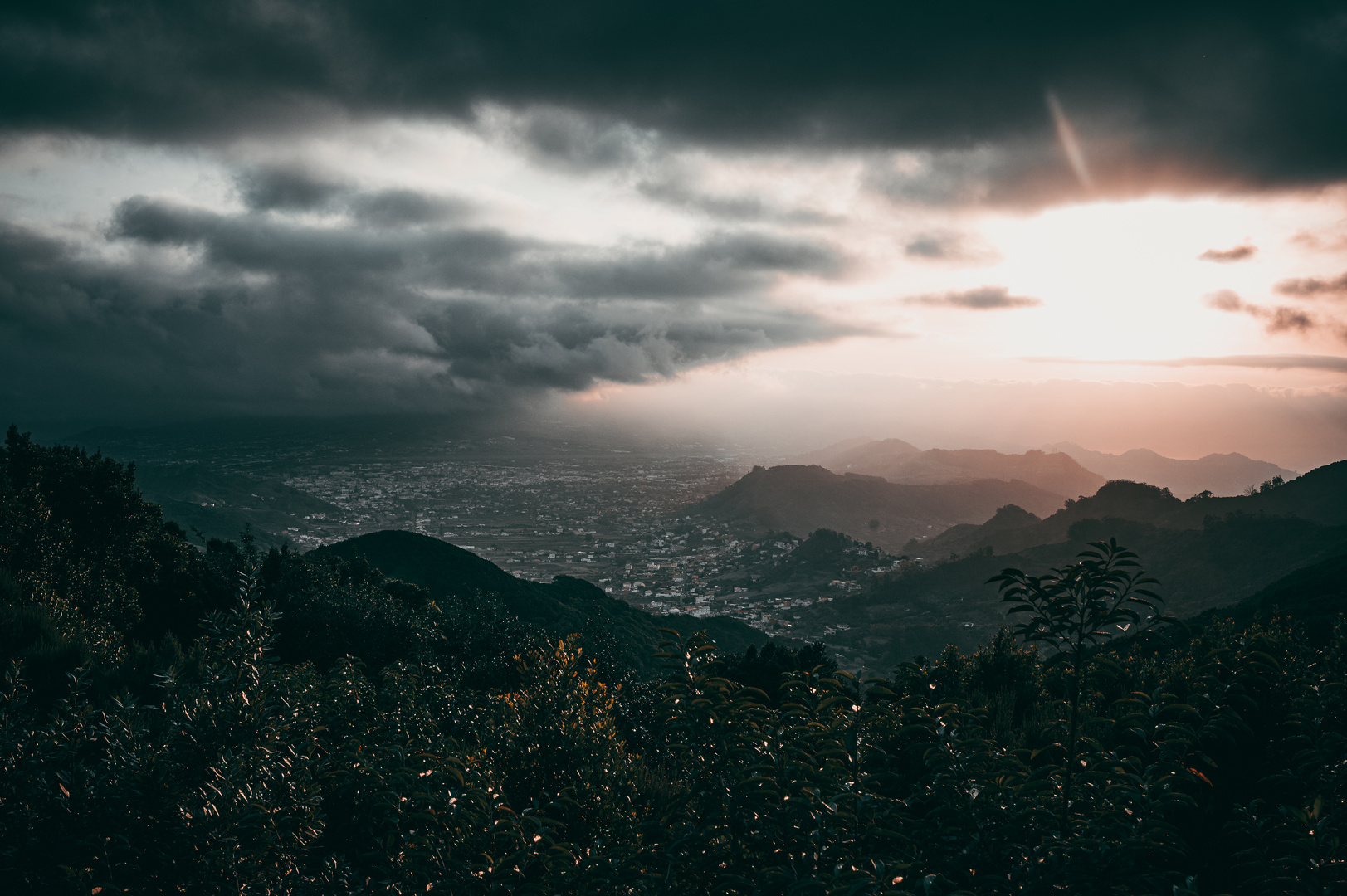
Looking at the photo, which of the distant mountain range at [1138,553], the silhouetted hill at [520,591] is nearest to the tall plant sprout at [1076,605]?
the distant mountain range at [1138,553]

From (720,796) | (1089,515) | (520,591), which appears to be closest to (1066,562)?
(1089,515)

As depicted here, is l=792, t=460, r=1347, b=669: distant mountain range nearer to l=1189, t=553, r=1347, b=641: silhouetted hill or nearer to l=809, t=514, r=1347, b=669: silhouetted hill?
l=809, t=514, r=1347, b=669: silhouetted hill

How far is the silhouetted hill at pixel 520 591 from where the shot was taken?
331ft

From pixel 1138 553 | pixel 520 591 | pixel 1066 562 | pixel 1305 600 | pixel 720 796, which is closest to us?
pixel 720 796

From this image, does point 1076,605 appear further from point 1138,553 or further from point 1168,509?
point 1168,509

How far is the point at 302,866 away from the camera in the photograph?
6.74m

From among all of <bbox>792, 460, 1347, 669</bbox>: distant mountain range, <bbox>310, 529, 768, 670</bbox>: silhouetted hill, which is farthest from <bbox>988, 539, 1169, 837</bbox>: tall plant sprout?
<bbox>310, 529, 768, 670</bbox>: silhouetted hill

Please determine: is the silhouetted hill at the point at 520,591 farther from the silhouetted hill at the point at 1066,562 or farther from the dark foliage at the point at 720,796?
the dark foliage at the point at 720,796

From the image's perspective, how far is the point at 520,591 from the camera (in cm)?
10856

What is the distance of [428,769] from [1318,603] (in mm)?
65835

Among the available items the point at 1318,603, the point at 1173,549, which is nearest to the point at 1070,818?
the point at 1318,603

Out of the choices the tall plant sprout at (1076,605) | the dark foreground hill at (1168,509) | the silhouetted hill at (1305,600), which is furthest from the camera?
the dark foreground hill at (1168,509)

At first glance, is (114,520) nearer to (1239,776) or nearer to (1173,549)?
(1239,776)

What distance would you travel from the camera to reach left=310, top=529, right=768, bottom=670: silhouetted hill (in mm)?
100812
